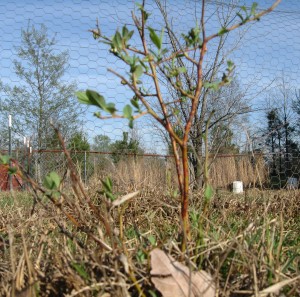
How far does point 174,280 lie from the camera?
69 centimetres

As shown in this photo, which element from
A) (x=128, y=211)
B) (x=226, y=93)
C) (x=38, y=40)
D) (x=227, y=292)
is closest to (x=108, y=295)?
(x=227, y=292)

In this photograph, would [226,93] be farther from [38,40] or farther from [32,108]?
[38,40]

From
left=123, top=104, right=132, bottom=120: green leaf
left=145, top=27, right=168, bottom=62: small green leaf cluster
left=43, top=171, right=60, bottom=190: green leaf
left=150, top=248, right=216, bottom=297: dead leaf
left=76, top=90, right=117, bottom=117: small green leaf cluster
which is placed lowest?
left=150, top=248, right=216, bottom=297: dead leaf

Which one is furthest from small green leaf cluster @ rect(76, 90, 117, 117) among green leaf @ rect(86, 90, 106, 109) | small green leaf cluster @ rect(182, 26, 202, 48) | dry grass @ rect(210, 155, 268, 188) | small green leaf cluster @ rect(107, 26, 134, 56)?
dry grass @ rect(210, 155, 268, 188)

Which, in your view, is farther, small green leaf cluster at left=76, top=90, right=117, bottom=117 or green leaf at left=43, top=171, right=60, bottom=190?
green leaf at left=43, top=171, right=60, bottom=190

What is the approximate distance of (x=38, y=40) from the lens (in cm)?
727

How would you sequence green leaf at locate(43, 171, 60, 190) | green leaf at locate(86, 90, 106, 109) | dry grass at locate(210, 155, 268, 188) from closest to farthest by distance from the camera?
green leaf at locate(86, 90, 106, 109)
green leaf at locate(43, 171, 60, 190)
dry grass at locate(210, 155, 268, 188)

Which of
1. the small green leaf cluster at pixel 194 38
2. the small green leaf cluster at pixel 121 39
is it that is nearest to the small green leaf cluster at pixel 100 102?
the small green leaf cluster at pixel 121 39

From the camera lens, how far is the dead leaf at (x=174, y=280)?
0.68 m

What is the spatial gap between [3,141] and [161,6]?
3.23m

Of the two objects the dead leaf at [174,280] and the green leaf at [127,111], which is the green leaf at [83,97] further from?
the dead leaf at [174,280]

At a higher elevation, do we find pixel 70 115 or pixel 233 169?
pixel 70 115

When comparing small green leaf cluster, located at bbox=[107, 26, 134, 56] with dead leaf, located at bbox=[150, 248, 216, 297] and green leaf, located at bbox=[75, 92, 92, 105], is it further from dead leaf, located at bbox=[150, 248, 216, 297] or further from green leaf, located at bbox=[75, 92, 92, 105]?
dead leaf, located at bbox=[150, 248, 216, 297]

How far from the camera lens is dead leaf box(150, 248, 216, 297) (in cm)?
68
